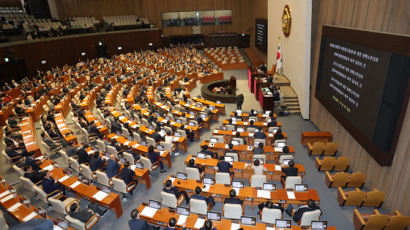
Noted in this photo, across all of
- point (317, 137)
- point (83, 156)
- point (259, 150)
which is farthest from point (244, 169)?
point (83, 156)

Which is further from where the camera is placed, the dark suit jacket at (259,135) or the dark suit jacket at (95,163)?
the dark suit jacket at (259,135)

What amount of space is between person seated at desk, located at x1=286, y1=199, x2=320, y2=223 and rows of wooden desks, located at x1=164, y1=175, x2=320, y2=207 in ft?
0.89

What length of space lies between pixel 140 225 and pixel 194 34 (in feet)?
133

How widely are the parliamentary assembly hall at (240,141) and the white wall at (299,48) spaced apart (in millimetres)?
105

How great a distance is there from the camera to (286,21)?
19672 mm

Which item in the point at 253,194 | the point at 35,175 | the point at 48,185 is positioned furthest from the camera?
the point at 35,175

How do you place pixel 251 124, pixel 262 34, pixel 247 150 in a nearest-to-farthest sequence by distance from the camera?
pixel 247 150 < pixel 251 124 < pixel 262 34

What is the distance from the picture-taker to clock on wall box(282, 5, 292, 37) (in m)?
19.0

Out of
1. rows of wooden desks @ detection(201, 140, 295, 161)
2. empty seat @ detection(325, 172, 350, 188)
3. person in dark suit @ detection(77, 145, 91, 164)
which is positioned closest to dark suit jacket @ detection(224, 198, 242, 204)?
rows of wooden desks @ detection(201, 140, 295, 161)

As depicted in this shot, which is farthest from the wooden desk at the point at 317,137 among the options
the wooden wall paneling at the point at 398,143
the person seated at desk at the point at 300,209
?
the person seated at desk at the point at 300,209

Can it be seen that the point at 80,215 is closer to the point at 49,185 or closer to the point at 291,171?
the point at 49,185

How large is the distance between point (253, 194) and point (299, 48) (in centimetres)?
1165

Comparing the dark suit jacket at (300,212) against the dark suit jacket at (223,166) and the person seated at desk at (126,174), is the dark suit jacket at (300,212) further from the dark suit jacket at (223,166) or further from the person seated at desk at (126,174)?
the person seated at desk at (126,174)

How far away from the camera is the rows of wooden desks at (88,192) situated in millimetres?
8703
